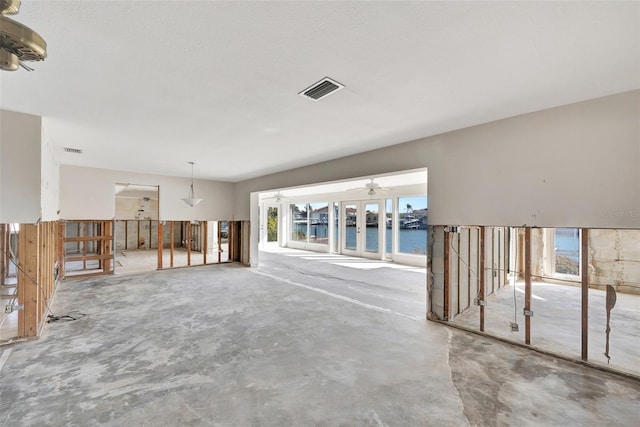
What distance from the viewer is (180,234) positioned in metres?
12.9

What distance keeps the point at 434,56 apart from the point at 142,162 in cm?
568

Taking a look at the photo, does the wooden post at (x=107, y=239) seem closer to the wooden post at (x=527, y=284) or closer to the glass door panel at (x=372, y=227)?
the glass door panel at (x=372, y=227)

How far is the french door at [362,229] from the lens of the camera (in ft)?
30.2

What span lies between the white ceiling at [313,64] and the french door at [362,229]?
6.02 metres

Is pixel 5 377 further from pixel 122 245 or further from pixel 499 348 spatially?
pixel 122 245

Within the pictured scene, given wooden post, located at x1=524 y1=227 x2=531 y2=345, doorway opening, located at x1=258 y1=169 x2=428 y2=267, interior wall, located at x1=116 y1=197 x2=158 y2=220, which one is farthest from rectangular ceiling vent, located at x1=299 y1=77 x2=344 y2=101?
interior wall, located at x1=116 y1=197 x2=158 y2=220

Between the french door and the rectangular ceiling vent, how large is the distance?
23.4ft

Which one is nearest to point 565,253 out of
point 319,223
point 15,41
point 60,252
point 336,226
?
point 336,226

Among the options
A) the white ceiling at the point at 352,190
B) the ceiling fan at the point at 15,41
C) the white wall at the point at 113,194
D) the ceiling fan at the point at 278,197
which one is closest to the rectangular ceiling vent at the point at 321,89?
the ceiling fan at the point at 15,41

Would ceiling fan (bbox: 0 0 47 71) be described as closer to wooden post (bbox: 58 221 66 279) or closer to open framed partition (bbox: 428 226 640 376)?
open framed partition (bbox: 428 226 640 376)

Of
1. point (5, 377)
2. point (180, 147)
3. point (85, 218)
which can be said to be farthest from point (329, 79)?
point (85, 218)

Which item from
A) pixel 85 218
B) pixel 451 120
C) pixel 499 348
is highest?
Answer: pixel 451 120

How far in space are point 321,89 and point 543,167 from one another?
238cm

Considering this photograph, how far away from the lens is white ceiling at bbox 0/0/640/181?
57.7 inches
